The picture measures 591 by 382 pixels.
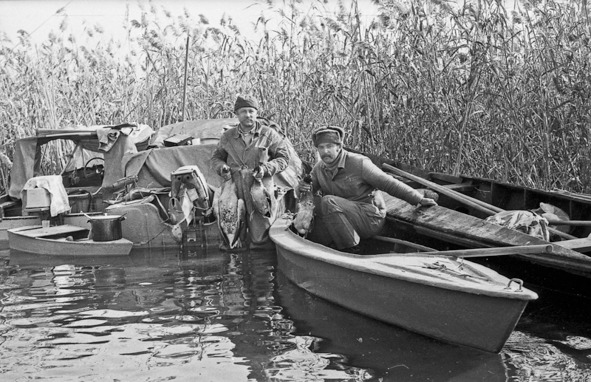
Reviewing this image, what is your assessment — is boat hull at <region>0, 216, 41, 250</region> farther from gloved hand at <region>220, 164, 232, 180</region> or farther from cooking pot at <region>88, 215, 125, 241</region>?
gloved hand at <region>220, 164, 232, 180</region>

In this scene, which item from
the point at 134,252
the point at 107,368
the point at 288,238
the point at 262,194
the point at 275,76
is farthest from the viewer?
the point at 275,76

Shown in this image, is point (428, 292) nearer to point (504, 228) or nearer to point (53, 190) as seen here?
point (504, 228)

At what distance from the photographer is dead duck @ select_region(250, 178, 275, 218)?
981 cm

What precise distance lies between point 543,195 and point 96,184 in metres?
7.53

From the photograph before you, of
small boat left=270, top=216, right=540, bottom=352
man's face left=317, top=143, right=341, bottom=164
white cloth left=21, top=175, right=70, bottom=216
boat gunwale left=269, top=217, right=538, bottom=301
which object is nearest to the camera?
boat gunwale left=269, top=217, right=538, bottom=301

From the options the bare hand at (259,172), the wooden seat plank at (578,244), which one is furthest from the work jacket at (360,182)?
the wooden seat plank at (578,244)

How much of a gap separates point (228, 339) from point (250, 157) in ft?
12.8

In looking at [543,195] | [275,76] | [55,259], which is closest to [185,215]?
[55,259]

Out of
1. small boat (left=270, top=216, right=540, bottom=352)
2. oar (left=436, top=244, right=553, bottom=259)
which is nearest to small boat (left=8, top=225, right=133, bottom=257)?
small boat (left=270, top=216, right=540, bottom=352)

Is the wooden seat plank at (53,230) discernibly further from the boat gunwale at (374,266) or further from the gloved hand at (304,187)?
the gloved hand at (304,187)

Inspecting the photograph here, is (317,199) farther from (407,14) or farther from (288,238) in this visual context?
(407,14)

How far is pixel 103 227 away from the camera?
33.9ft

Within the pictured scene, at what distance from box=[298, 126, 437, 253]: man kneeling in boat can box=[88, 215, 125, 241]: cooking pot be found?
10.9ft

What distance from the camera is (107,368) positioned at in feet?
19.0
